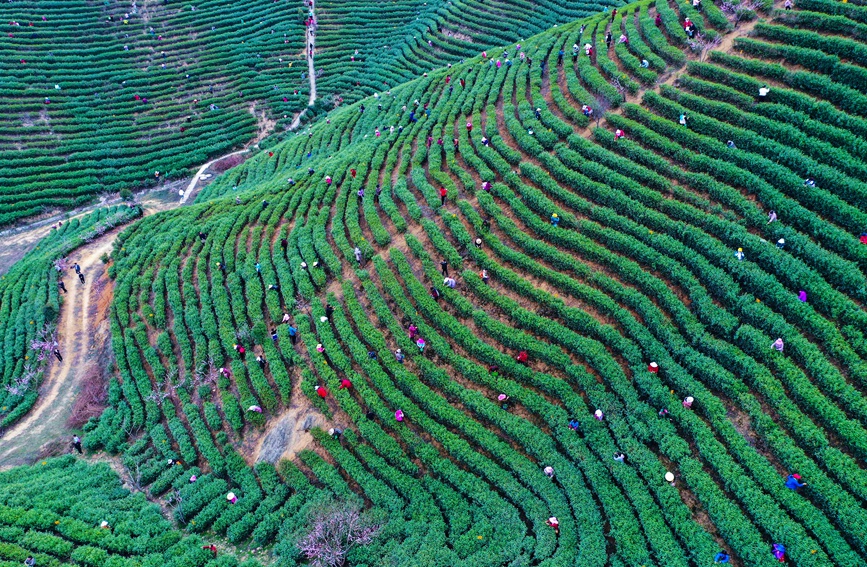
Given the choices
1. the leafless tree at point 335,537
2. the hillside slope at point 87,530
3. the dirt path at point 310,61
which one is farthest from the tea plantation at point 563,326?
the dirt path at point 310,61

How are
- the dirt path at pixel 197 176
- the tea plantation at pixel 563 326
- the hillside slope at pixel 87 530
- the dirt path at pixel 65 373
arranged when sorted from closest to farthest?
the tea plantation at pixel 563 326 < the hillside slope at pixel 87 530 < the dirt path at pixel 65 373 < the dirt path at pixel 197 176

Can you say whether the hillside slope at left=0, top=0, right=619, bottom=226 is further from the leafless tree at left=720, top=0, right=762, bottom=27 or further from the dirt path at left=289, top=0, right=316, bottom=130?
the leafless tree at left=720, top=0, right=762, bottom=27

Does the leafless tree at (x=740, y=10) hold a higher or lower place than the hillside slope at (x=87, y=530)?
higher

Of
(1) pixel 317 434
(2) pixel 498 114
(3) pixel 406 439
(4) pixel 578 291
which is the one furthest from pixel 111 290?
(4) pixel 578 291

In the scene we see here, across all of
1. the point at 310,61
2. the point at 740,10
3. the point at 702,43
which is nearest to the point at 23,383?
the point at 702,43

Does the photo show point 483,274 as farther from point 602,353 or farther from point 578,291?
point 602,353

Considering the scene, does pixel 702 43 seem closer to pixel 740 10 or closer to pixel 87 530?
pixel 740 10

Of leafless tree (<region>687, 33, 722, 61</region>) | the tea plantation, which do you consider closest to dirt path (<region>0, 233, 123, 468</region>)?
the tea plantation

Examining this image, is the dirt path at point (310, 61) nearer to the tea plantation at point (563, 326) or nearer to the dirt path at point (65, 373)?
the dirt path at point (65, 373)
